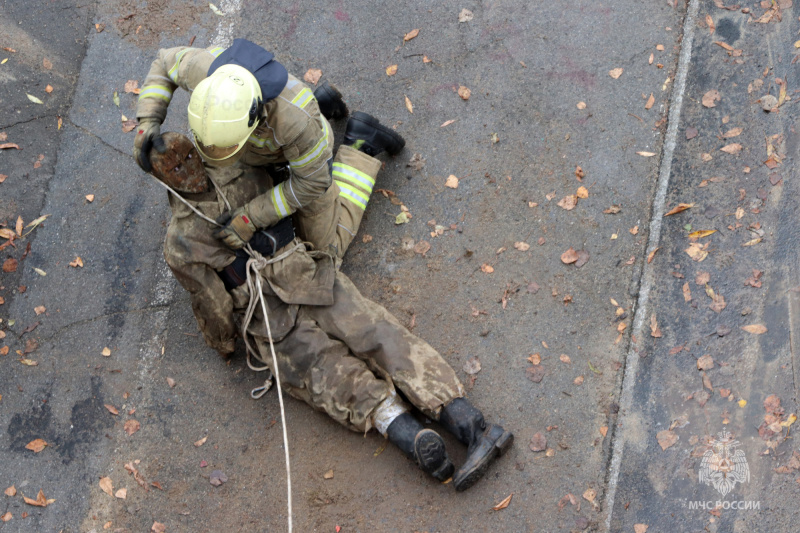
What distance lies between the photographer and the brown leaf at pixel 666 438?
4621 millimetres

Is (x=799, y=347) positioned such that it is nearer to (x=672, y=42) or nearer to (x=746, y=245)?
(x=746, y=245)

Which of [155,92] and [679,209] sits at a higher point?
[679,209]

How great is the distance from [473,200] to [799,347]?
2577 millimetres

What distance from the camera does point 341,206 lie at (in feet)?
17.0

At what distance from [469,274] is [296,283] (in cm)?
136

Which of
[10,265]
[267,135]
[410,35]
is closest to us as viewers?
[267,135]

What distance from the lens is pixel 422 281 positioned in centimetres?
523

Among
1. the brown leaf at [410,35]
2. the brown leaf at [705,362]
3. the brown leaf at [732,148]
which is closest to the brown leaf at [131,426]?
the brown leaf at [410,35]

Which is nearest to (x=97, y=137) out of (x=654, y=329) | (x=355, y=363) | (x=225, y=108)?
(x=225, y=108)

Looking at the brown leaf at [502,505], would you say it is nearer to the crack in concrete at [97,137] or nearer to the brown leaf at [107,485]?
the brown leaf at [107,485]

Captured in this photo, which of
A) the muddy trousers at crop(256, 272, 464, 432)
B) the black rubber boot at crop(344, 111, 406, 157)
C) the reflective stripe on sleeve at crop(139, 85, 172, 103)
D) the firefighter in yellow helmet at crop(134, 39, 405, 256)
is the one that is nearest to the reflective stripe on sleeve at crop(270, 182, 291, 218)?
the firefighter in yellow helmet at crop(134, 39, 405, 256)

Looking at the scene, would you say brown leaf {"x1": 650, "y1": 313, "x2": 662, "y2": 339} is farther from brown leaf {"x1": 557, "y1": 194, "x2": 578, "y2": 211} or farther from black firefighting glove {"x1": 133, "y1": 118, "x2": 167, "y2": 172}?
black firefighting glove {"x1": 133, "y1": 118, "x2": 167, "y2": 172}

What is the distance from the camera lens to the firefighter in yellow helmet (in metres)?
3.86

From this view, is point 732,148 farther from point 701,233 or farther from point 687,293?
point 687,293
